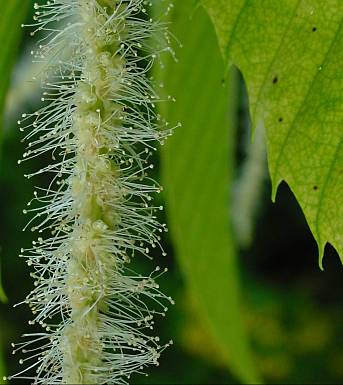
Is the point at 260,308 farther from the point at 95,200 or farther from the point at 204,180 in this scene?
the point at 95,200

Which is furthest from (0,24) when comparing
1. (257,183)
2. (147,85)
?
(257,183)

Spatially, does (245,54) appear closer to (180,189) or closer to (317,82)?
(317,82)

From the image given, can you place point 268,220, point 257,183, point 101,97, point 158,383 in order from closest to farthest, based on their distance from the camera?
Answer: point 101,97
point 257,183
point 158,383
point 268,220

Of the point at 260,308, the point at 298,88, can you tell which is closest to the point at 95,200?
the point at 298,88

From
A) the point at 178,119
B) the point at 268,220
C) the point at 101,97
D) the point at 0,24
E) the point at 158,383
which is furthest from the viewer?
the point at 268,220

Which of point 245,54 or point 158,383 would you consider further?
point 158,383

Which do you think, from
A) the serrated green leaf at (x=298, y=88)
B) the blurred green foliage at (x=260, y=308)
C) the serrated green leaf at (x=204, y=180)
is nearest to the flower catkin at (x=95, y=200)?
the serrated green leaf at (x=298, y=88)

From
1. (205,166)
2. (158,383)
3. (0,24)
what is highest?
(0,24)

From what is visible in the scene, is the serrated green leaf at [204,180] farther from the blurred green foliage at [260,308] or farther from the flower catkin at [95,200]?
the blurred green foliage at [260,308]
